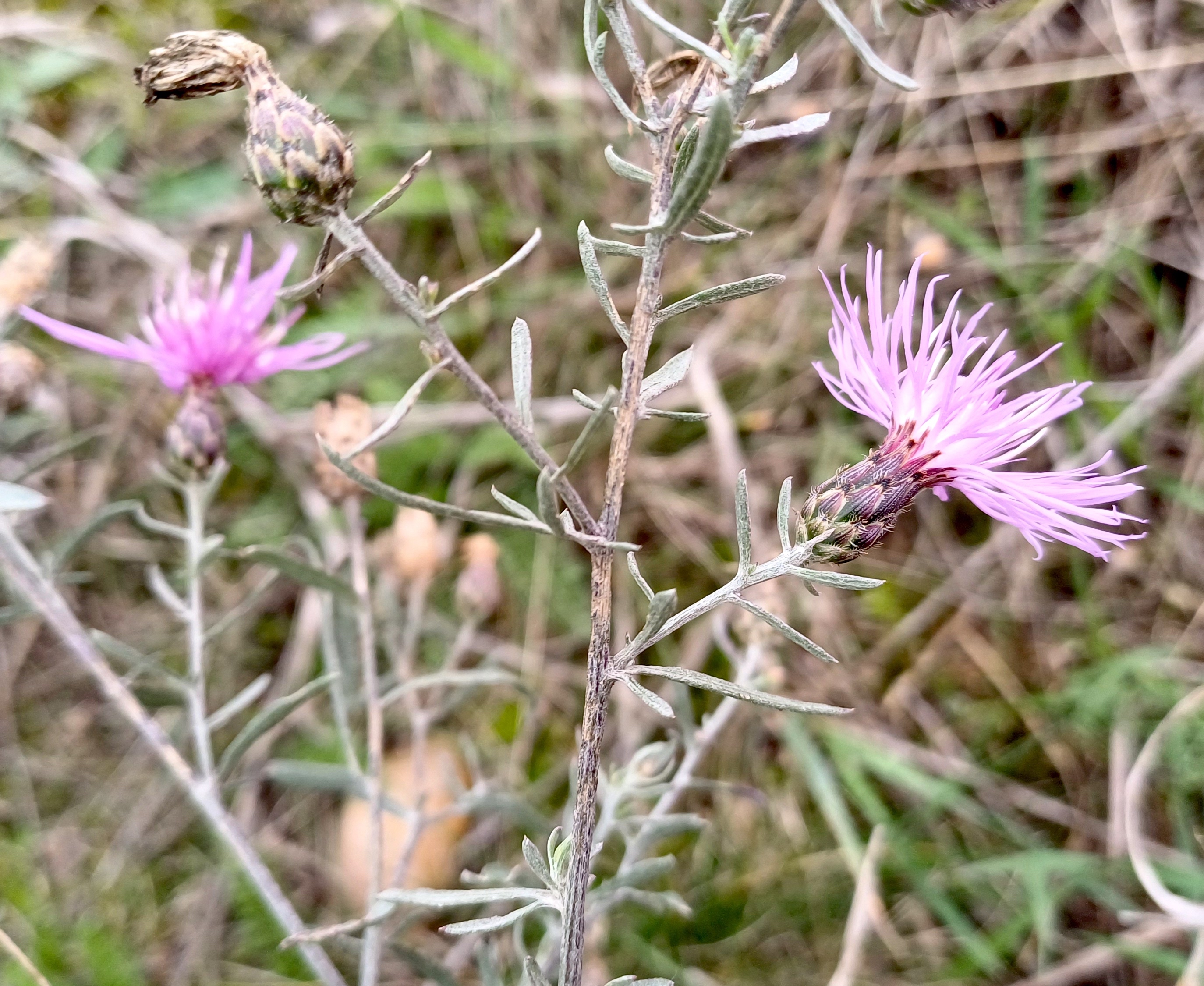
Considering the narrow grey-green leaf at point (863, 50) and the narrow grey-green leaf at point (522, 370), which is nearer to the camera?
the narrow grey-green leaf at point (863, 50)

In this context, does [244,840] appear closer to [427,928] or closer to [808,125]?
[427,928]

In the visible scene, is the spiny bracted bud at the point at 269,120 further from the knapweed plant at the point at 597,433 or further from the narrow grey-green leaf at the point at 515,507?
the narrow grey-green leaf at the point at 515,507

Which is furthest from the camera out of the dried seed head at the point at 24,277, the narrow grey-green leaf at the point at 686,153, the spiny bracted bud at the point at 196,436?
the dried seed head at the point at 24,277

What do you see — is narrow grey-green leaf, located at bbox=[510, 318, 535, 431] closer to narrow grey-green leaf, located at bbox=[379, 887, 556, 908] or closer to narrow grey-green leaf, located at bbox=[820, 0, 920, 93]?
narrow grey-green leaf, located at bbox=[820, 0, 920, 93]

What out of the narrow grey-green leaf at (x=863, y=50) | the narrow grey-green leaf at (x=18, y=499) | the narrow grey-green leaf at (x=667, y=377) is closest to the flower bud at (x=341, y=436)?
the narrow grey-green leaf at (x=18, y=499)

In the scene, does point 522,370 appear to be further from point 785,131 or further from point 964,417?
point 964,417

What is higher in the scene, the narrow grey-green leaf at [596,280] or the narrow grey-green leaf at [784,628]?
the narrow grey-green leaf at [596,280]

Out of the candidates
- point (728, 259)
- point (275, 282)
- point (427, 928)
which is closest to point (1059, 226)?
point (728, 259)

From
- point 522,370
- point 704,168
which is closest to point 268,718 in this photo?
point 522,370
